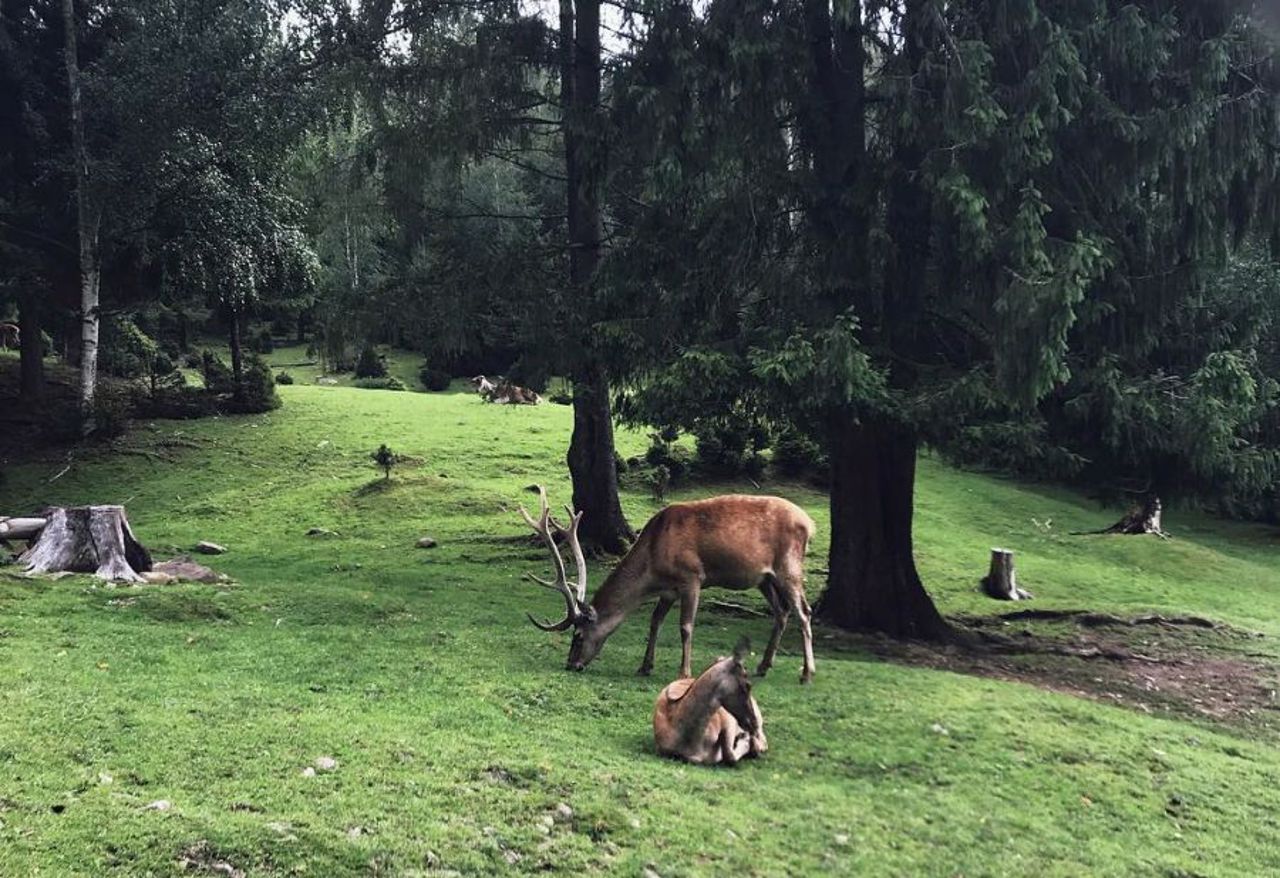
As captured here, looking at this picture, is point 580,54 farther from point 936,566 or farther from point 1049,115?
point 936,566

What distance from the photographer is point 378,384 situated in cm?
3180

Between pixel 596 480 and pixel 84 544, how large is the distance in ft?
22.7

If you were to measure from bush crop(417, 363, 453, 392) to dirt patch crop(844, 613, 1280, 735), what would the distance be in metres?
24.1

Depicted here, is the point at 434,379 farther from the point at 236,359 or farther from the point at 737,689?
the point at 737,689

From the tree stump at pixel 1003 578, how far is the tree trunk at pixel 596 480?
552cm

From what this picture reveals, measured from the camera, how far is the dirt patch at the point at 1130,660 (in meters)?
9.66

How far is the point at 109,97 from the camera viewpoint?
1802 centimetres

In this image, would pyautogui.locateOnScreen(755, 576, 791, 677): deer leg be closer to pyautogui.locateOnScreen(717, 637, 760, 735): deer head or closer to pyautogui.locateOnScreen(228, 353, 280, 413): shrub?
pyautogui.locateOnScreen(717, 637, 760, 735): deer head

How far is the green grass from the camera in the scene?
15.2ft

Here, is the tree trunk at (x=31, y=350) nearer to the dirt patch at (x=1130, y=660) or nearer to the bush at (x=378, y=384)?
the bush at (x=378, y=384)

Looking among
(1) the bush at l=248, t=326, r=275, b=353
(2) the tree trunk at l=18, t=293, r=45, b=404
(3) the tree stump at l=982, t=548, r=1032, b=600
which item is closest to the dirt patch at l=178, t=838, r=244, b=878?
(3) the tree stump at l=982, t=548, r=1032, b=600

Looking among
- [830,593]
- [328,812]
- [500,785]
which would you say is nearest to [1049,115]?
[830,593]

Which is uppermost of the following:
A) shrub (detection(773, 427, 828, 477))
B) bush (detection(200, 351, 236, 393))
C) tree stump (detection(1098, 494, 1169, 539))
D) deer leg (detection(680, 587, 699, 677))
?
bush (detection(200, 351, 236, 393))

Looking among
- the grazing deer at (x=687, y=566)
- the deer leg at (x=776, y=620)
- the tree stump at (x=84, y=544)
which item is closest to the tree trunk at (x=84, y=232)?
the tree stump at (x=84, y=544)
